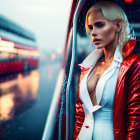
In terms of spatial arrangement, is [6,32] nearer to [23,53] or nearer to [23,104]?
[23,53]

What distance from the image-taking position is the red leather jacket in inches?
38.1

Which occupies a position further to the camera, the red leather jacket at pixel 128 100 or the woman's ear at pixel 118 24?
the woman's ear at pixel 118 24

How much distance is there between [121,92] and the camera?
99 centimetres

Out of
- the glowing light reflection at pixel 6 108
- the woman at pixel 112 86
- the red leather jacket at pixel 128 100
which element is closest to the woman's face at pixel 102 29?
the woman at pixel 112 86

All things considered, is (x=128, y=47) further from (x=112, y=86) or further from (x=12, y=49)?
(x=12, y=49)

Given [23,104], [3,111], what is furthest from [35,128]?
Answer: [23,104]

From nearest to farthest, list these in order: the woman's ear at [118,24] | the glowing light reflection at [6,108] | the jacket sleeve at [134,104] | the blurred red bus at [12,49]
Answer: the jacket sleeve at [134,104]
the woman's ear at [118,24]
the glowing light reflection at [6,108]
the blurred red bus at [12,49]

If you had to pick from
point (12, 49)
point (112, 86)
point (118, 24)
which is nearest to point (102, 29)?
point (118, 24)

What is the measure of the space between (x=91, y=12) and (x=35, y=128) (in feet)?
10.0

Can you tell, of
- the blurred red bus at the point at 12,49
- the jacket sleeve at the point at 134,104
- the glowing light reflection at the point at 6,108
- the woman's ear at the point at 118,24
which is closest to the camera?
the jacket sleeve at the point at 134,104

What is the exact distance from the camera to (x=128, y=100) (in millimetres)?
1002

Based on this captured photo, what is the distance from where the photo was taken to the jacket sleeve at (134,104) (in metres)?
0.96

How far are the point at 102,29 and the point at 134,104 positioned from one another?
1.61 ft

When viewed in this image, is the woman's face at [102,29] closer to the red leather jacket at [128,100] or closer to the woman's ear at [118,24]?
A: the woman's ear at [118,24]
